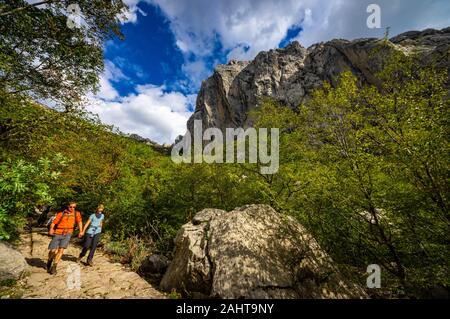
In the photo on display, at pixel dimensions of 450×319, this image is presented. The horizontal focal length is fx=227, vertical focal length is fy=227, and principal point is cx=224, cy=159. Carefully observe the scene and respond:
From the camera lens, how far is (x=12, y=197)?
619 cm

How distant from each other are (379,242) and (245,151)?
6911 millimetres

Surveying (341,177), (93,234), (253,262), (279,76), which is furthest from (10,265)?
(279,76)

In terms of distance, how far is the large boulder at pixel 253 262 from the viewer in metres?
5.42

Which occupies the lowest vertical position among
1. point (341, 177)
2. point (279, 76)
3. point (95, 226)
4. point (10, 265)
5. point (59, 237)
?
point (10, 265)

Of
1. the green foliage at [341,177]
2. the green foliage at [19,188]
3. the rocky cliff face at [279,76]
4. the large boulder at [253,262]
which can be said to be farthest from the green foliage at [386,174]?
the rocky cliff face at [279,76]

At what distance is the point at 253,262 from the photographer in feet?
18.8

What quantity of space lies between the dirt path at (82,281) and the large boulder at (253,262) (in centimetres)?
106

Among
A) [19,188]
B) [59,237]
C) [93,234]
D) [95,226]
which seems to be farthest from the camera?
[95,226]

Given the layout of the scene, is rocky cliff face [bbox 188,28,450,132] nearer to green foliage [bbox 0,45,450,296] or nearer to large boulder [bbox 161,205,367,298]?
green foliage [bbox 0,45,450,296]

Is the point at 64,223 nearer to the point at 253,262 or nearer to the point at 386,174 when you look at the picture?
the point at 253,262

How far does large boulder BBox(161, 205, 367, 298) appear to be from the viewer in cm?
542

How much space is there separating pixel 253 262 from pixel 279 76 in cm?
7620

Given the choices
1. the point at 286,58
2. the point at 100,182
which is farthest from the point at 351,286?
the point at 286,58

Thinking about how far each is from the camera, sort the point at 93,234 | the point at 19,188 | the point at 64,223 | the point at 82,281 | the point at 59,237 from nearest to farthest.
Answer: the point at 19,188 < the point at 82,281 < the point at 59,237 < the point at 64,223 < the point at 93,234
